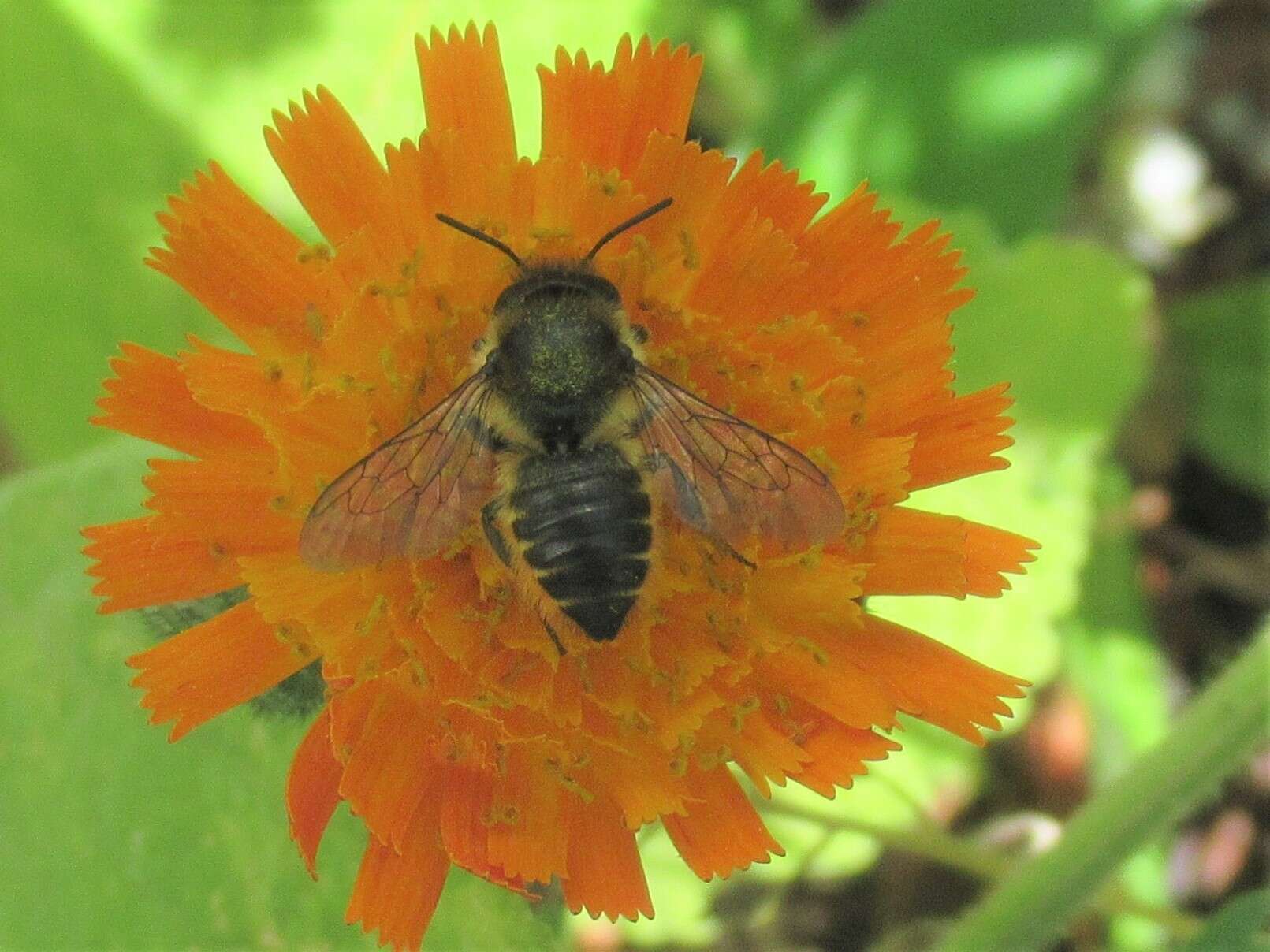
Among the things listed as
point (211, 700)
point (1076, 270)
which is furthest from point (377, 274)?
point (1076, 270)

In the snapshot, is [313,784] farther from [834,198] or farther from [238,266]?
[834,198]

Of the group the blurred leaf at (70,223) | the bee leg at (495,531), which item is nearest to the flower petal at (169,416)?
the bee leg at (495,531)

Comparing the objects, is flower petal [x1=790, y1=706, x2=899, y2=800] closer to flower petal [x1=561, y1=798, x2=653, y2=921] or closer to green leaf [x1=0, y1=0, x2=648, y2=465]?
flower petal [x1=561, y1=798, x2=653, y2=921]

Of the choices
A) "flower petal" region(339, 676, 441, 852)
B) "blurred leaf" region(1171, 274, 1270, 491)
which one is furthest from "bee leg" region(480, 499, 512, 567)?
"blurred leaf" region(1171, 274, 1270, 491)

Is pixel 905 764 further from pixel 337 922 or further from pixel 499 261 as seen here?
pixel 499 261

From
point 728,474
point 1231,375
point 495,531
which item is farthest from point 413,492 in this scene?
→ point 1231,375

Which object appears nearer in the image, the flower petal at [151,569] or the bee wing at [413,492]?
the bee wing at [413,492]

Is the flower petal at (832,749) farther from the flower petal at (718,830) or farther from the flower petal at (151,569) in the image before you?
the flower petal at (151,569)
